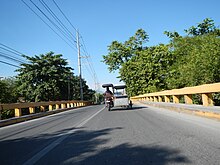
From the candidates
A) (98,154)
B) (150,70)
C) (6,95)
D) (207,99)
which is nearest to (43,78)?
(6,95)

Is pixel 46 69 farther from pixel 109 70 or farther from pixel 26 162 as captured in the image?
pixel 26 162

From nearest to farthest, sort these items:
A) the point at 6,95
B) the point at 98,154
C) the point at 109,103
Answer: the point at 98,154 → the point at 109,103 → the point at 6,95

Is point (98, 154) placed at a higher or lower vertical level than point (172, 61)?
lower

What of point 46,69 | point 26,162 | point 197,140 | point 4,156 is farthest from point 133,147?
point 46,69

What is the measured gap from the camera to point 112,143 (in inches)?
236

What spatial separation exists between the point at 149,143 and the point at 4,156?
3292mm

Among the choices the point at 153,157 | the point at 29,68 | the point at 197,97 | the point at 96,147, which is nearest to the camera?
the point at 153,157

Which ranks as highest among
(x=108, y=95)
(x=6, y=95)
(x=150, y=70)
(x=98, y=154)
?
(x=150, y=70)

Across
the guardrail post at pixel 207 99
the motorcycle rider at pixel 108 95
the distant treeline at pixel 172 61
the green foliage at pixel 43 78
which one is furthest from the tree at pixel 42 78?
the guardrail post at pixel 207 99

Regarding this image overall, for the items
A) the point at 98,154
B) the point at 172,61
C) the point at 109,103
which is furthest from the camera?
the point at 172,61

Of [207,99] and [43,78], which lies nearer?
[207,99]

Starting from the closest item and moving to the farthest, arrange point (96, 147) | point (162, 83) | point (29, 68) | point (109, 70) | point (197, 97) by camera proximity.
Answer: point (96, 147) → point (197, 97) → point (162, 83) → point (29, 68) → point (109, 70)

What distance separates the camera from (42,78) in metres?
45.4

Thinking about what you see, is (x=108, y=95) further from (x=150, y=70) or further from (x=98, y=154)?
(x=150, y=70)
